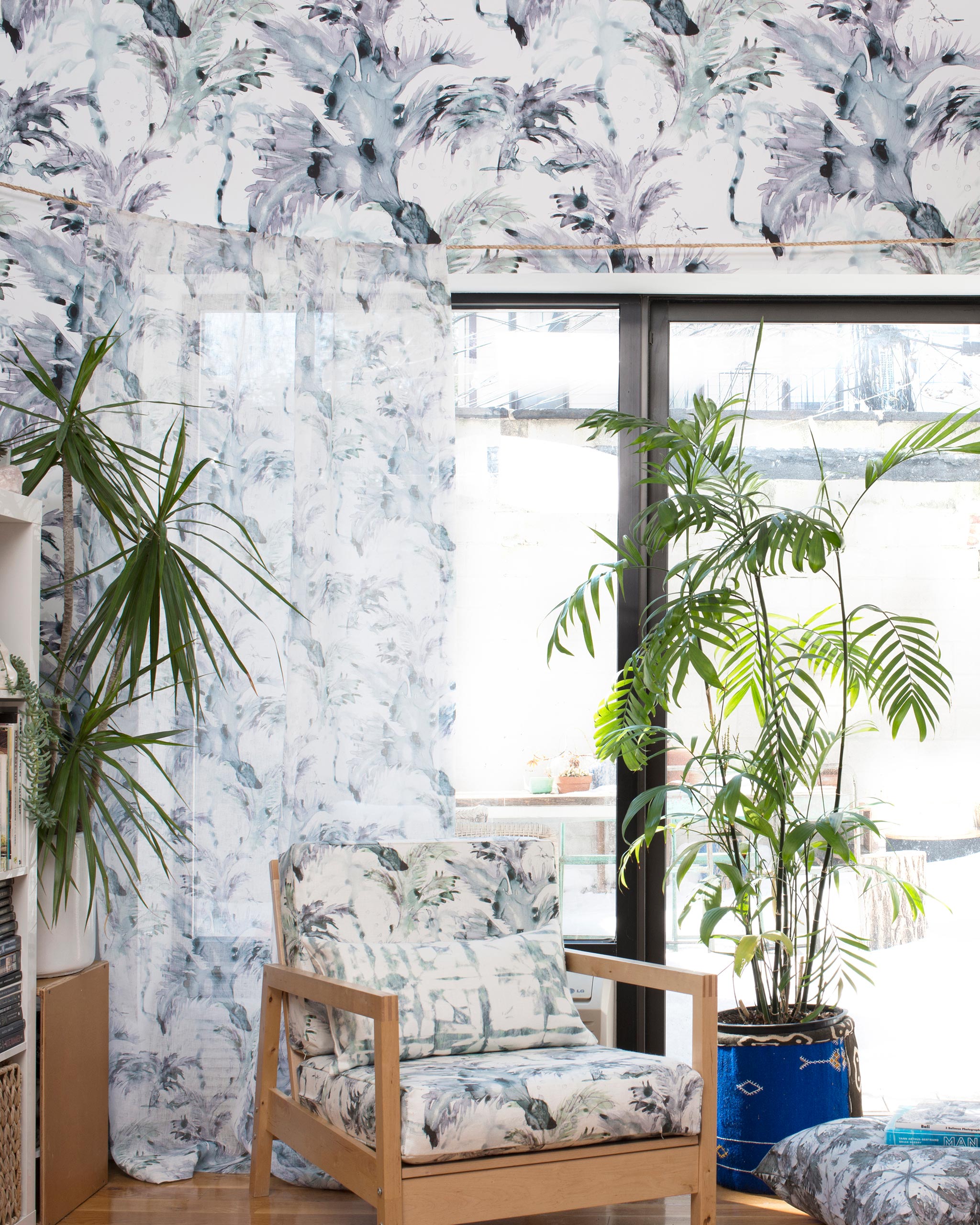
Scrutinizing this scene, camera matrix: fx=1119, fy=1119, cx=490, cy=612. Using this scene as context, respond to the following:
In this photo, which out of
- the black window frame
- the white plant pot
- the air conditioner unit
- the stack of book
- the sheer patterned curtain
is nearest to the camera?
the stack of book

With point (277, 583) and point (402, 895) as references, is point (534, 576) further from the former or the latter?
point (402, 895)

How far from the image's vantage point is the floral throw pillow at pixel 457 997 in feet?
7.61

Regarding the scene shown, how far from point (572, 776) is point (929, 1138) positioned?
4.22 feet

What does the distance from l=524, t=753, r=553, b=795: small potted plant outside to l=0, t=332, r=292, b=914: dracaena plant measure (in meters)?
0.89

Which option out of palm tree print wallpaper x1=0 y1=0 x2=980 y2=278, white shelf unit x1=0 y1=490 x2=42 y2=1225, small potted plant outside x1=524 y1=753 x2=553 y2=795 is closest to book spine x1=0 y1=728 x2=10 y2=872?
white shelf unit x1=0 y1=490 x2=42 y2=1225

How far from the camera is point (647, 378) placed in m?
3.23

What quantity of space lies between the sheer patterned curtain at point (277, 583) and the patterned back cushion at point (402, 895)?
0.29 m

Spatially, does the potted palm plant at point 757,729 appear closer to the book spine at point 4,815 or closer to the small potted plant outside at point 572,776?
the small potted plant outside at point 572,776

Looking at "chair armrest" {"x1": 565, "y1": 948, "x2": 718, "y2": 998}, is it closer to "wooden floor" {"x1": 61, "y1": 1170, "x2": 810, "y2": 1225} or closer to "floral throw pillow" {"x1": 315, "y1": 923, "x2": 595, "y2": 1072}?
"floral throw pillow" {"x1": 315, "y1": 923, "x2": 595, "y2": 1072}

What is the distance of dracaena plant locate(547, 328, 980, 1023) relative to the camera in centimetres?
261

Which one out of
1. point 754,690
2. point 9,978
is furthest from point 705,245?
point 9,978

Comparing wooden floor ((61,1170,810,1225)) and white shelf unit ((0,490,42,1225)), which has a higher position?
white shelf unit ((0,490,42,1225))

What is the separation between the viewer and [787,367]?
3.24 meters

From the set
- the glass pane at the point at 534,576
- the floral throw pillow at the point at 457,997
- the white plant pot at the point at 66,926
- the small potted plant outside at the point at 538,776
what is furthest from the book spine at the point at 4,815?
the small potted plant outside at the point at 538,776
